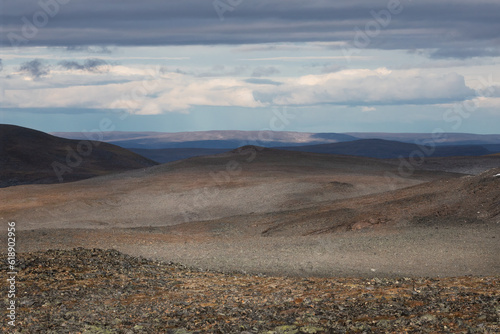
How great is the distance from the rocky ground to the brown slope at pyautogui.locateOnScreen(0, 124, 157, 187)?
56587 mm

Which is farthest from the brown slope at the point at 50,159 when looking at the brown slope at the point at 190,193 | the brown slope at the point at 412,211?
the brown slope at the point at 412,211

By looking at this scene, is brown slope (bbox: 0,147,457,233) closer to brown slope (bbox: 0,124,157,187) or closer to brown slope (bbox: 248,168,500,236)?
brown slope (bbox: 248,168,500,236)

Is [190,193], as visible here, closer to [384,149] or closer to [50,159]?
[50,159]

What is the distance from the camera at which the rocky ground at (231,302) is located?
30.0 ft

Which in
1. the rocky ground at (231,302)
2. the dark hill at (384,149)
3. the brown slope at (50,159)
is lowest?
the rocky ground at (231,302)

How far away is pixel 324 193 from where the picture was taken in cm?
3666

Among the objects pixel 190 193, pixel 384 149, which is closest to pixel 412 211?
pixel 190 193

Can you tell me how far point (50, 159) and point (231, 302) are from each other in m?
74.9

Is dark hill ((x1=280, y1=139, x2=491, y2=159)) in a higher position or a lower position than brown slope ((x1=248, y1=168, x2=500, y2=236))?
higher

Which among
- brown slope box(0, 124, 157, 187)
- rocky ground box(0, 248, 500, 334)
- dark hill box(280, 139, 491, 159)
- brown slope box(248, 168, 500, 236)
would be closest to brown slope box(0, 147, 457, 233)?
brown slope box(248, 168, 500, 236)

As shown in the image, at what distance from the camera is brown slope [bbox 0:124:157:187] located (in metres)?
71.4

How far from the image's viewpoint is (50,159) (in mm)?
81312

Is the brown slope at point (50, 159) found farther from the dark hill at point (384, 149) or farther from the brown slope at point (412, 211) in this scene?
the dark hill at point (384, 149)

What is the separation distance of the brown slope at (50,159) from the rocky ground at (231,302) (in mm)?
56587
